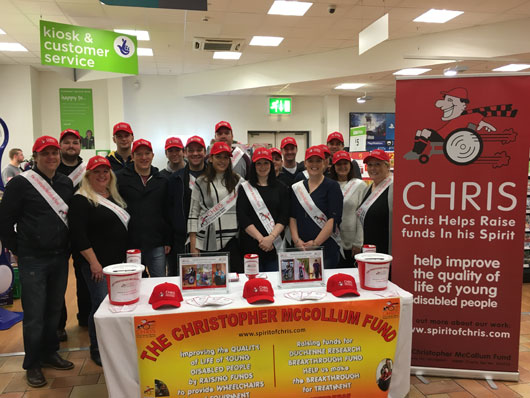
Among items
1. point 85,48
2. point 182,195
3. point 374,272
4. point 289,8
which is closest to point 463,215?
point 374,272

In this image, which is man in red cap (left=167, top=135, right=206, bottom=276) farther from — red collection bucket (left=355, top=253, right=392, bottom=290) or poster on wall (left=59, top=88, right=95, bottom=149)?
poster on wall (left=59, top=88, right=95, bottom=149)

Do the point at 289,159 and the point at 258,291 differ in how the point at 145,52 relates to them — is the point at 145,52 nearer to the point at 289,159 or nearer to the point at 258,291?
the point at 289,159

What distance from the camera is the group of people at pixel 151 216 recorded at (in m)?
2.34

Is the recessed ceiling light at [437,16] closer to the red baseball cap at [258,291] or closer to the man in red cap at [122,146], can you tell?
the man in red cap at [122,146]

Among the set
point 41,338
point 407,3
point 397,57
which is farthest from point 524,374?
point 397,57

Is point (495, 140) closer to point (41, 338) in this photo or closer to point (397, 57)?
point (41, 338)

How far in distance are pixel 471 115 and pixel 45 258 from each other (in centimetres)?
256

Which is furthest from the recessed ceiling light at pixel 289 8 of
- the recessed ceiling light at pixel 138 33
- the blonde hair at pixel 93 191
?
the blonde hair at pixel 93 191

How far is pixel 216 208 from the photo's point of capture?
8.76ft

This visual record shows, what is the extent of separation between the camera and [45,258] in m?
2.38

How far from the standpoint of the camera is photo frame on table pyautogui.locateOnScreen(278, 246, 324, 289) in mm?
1999

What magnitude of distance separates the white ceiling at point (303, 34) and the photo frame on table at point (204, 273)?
3.88 meters

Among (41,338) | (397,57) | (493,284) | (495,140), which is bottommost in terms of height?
(41,338)

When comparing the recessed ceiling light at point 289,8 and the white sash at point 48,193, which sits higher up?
the recessed ceiling light at point 289,8
